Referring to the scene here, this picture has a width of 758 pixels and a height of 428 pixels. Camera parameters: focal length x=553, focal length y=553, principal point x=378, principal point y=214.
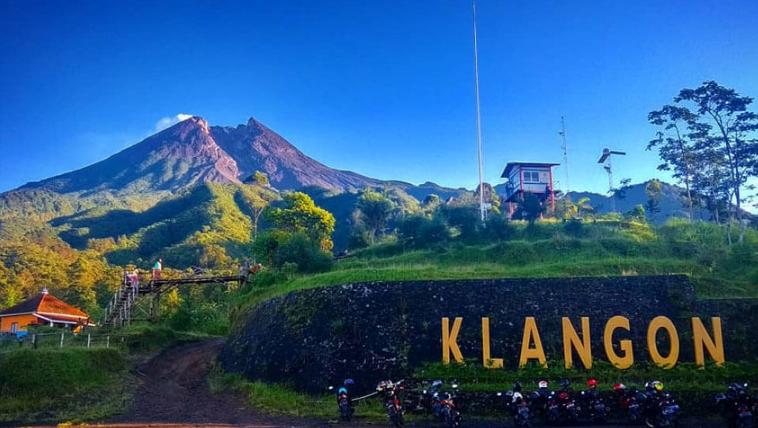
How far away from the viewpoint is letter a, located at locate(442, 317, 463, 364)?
1498 centimetres

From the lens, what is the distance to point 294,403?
14.8 meters

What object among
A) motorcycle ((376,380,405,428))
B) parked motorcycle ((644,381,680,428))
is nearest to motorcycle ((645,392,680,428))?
parked motorcycle ((644,381,680,428))

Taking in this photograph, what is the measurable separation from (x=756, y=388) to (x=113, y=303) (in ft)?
83.6

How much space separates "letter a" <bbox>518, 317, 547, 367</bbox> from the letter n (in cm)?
62

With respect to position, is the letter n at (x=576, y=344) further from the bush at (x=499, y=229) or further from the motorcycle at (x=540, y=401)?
the bush at (x=499, y=229)

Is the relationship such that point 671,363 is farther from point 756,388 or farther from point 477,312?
point 477,312

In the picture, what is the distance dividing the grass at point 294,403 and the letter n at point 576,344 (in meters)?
5.17

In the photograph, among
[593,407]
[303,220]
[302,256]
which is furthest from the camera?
[303,220]

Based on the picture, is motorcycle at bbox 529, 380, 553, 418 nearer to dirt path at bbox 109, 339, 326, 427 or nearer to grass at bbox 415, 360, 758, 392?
grass at bbox 415, 360, 758, 392

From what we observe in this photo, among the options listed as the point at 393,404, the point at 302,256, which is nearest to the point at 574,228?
the point at 302,256

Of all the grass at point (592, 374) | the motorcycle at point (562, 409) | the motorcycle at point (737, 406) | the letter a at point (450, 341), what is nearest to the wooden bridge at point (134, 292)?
the letter a at point (450, 341)

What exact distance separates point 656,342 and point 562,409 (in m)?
4.28

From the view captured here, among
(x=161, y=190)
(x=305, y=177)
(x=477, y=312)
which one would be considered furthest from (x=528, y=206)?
(x=305, y=177)

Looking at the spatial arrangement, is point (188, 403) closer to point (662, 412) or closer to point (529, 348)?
point (529, 348)
